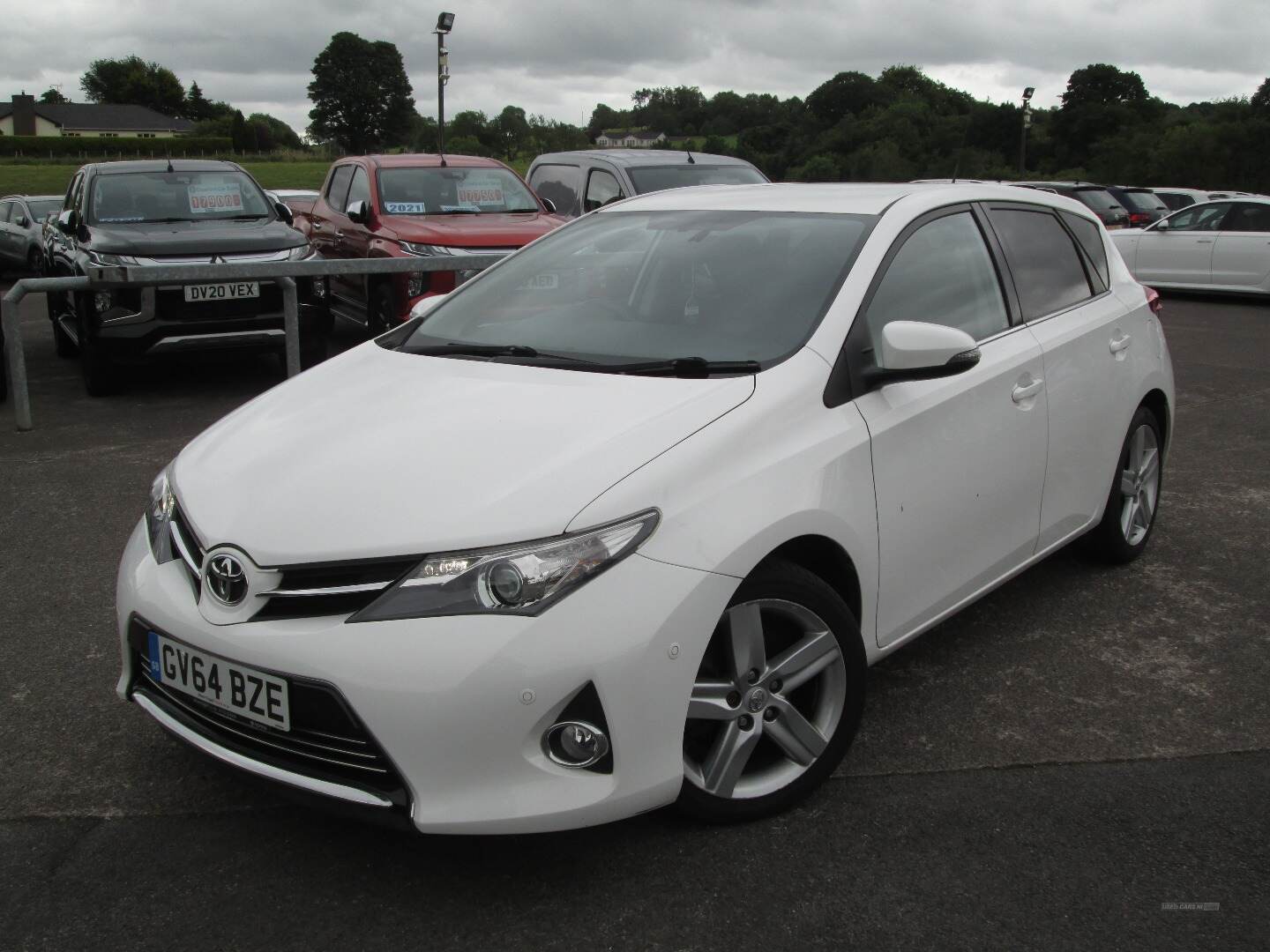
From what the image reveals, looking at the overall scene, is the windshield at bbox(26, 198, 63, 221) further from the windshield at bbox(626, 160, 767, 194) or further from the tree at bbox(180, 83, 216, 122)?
the tree at bbox(180, 83, 216, 122)

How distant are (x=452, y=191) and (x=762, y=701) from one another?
8.57m

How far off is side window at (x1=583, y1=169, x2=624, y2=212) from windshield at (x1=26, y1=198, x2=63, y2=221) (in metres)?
10.8

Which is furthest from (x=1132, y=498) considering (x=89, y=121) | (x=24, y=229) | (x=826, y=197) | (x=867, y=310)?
(x=89, y=121)

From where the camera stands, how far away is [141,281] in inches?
313

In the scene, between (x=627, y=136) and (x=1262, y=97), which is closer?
(x=1262, y=97)

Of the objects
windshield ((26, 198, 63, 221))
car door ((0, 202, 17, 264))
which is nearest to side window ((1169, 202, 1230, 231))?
windshield ((26, 198, 63, 221))

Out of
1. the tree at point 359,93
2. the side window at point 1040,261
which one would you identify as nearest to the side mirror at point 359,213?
the side window at point 1040,261

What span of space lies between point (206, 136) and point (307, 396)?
4366 inches

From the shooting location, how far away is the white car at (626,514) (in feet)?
8.20

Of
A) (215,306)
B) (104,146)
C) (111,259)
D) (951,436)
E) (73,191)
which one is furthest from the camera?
(104,146)

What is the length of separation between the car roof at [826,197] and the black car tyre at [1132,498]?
39.7 inches

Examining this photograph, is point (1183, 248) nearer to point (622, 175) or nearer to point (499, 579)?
point (622, 175)

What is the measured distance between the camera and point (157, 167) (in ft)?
32.9

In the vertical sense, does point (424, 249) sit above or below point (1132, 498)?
above
